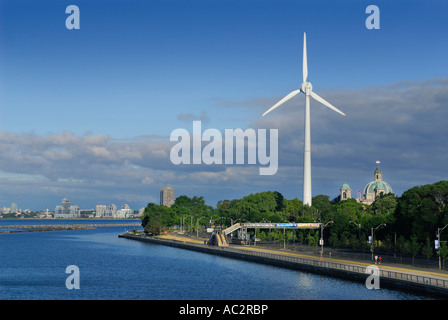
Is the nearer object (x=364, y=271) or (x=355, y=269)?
(x=364, y=271)

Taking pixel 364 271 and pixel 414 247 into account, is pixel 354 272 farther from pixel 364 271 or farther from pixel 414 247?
pixel 414 247

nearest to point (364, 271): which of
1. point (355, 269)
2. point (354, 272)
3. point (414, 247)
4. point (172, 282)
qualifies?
point (354, 272)

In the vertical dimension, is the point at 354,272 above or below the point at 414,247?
below

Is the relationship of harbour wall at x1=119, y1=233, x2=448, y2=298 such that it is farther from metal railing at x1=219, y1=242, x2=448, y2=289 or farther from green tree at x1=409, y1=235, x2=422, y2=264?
green tree at x1=409, y1=235, x2=422, y2=264

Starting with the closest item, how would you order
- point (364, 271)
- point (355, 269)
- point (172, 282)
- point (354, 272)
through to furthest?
point (364, 271) → point (354, 272) → point (355, 269) → point (172, 282)

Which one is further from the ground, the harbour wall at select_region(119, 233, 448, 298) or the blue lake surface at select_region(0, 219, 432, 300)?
the harbour wall at select_region(119, 233, 448, 298)

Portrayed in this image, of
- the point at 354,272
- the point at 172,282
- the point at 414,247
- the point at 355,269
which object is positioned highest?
the point at 414,247

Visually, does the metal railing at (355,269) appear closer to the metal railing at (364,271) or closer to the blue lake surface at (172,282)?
the metal railing at (364,271)

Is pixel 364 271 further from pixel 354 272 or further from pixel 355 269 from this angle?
pixel 355 269

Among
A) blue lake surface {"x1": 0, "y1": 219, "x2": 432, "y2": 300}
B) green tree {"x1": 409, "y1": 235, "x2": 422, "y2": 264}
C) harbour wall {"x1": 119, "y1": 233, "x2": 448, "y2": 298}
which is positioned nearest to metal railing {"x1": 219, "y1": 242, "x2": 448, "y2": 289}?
harbour wall {"x1": 119, "y1": 233, "x2": 448, "y2": 298}

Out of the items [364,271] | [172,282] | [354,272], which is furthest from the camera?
[172,282]
